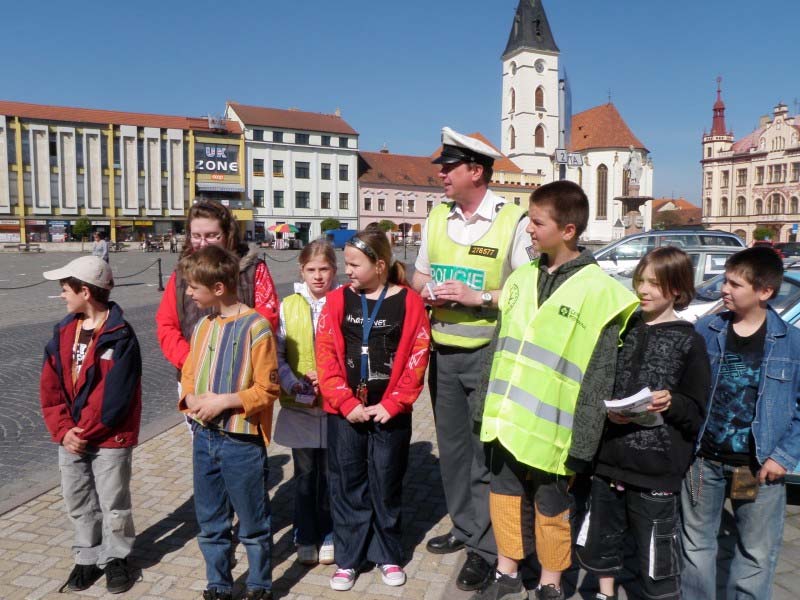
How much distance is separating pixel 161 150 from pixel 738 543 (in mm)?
66605

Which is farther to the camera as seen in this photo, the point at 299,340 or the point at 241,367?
the point at 299,340

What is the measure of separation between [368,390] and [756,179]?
98.3m

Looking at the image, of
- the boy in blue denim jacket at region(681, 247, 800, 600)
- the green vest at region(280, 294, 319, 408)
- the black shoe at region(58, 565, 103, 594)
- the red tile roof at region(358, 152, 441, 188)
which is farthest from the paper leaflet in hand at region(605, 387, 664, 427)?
the red tile roof at region(358, 152, 441, 188)

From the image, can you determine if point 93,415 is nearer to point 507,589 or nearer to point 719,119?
point 507,589

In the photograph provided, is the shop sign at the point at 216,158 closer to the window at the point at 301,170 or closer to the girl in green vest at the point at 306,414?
the window at the point at 301,170

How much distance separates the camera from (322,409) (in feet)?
12.2

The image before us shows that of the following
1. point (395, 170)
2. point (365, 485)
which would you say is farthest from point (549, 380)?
point (395, 170)

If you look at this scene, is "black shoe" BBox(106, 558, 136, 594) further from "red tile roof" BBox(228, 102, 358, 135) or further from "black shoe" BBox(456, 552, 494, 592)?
"red tile roof" BBox(228, 102, 358, 135)

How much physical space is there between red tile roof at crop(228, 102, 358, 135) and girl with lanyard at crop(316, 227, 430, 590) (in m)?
71.9

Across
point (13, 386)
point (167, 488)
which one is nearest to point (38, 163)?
point (13, 386)

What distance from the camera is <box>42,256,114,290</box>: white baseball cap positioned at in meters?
3.36

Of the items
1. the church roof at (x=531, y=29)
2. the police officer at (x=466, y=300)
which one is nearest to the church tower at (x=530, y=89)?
the church roof at (x=531, y=29)

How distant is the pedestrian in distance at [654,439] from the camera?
106 inches

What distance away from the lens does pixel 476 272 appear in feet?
11.2
